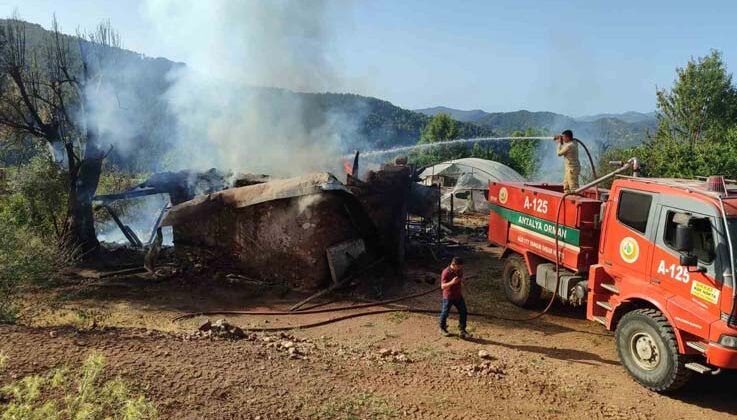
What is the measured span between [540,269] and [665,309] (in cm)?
284

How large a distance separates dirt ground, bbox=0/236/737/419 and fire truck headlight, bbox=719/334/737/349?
1020mm

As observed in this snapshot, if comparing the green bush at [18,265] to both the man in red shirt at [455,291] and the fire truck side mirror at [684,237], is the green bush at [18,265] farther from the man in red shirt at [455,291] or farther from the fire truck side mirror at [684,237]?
the fire truck side mirror at [684,237]

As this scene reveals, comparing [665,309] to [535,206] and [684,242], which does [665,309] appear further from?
[535,206]

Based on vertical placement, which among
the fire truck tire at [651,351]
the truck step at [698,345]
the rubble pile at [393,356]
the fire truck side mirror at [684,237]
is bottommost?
the rubble pile at [393,356]

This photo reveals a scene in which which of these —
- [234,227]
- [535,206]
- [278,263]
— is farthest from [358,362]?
[234,227]

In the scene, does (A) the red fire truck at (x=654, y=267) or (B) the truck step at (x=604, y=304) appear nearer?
(A) the red fire truck at (x=654, y=267)

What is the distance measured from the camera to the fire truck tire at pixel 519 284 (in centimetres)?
933

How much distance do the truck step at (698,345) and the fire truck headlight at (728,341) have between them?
217 millimetres

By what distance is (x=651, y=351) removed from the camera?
6.21m

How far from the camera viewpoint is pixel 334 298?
10.8 m

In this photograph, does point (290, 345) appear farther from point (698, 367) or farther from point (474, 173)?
point (474, 173)

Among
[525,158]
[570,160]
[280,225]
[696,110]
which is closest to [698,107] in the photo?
[696,110]

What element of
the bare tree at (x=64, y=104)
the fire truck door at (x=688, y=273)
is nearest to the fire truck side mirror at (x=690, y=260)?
the fire truck door at (x=688, y=273)

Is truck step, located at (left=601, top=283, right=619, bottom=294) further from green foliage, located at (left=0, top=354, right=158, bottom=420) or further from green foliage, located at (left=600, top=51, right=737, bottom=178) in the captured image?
green foliage, located at (left=600, top=51, right=737, bottom=178)
